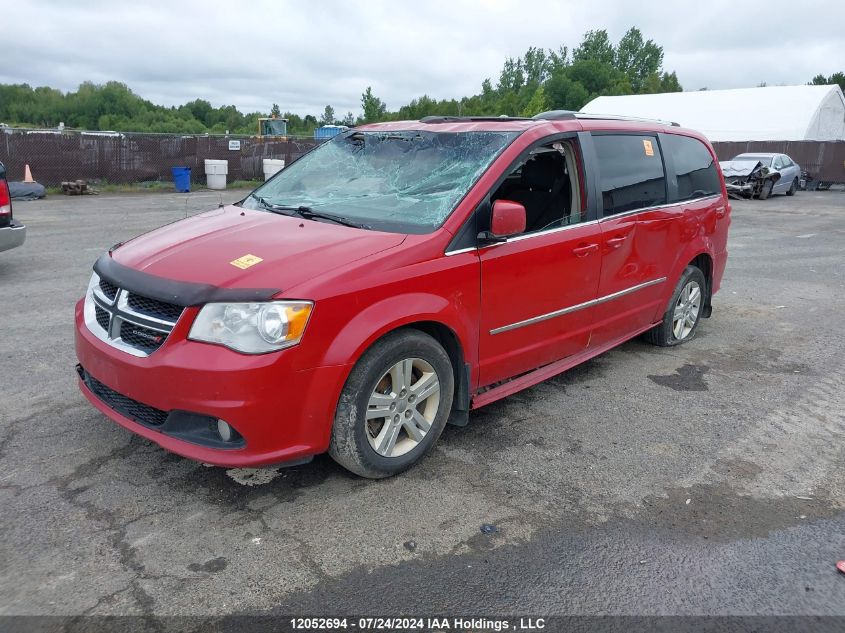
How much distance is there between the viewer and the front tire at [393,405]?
3.17m

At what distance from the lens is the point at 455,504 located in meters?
3.28

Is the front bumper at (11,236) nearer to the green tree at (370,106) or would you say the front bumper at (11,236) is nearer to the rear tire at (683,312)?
the rear tire at (683,312)

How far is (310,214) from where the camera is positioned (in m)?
3.90

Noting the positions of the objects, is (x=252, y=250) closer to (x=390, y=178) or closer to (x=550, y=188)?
(x=390, y=178)

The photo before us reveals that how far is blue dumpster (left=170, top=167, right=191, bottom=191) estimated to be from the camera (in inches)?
846

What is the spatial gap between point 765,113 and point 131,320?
44887mm

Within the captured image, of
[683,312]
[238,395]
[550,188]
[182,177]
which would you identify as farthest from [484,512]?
[182,177]

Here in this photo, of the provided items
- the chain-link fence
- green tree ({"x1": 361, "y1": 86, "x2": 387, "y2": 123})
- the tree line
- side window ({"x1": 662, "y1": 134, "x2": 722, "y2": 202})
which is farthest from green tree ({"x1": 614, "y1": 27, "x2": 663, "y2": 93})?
side window ({"x1": 662, "y1": 134, "x2": 722, "y2": 202})

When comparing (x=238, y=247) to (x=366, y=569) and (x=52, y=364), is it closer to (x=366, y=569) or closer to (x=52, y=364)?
(x=366, y=569)

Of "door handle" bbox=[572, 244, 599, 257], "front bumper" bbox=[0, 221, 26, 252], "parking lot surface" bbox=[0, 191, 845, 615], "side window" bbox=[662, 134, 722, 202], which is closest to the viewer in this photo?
"parking lot surface" bbox=[0, 191, 845, 615]

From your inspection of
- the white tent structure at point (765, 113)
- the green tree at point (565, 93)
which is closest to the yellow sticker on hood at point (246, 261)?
the white tent structure at point (765, 113)

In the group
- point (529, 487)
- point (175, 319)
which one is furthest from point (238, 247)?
point (529, 487)

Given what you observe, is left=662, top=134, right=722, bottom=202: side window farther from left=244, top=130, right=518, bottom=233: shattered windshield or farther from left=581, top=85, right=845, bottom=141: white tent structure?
left=581, top=85, right=845, bottom=141: white tent structure

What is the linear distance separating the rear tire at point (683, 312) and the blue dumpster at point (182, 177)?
62.2ft
